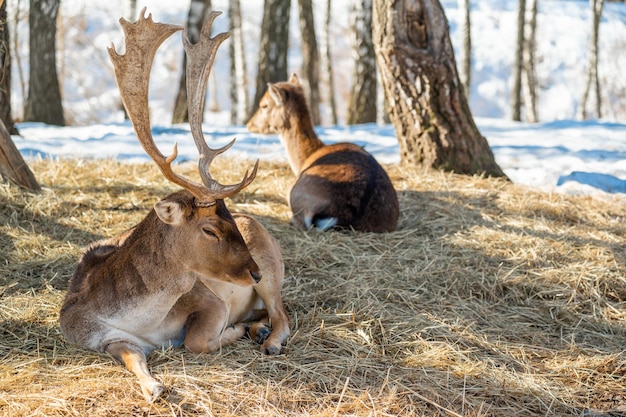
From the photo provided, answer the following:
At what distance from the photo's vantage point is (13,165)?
7.00 m

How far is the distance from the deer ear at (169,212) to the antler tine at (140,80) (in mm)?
115

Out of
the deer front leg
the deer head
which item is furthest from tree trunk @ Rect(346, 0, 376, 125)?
the deer front leg

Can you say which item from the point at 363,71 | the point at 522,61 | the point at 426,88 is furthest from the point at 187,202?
the point at 522,61

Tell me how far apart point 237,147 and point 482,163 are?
3.22 m

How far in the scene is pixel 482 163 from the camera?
873cm

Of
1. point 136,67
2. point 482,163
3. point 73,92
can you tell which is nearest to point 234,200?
point 482,163

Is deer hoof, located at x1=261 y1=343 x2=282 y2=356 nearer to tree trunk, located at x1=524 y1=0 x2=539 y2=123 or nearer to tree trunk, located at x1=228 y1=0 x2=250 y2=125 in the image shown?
tree trunk, located at x1=228 y1=0 x2=250 y2=125

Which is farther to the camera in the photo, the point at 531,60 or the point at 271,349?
the point at 531,60

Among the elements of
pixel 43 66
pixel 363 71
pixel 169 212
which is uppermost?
pixel 43 66

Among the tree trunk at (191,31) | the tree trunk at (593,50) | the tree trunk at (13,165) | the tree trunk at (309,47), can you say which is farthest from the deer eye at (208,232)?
the tree trunk at (593,50)

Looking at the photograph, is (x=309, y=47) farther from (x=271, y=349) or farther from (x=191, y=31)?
(x=271, y=349)

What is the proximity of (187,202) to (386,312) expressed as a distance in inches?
64.4

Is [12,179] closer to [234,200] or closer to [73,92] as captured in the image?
[234,200]

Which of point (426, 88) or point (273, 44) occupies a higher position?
point (273, 44)
